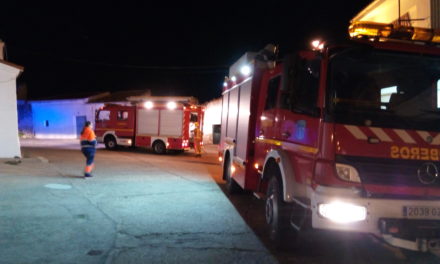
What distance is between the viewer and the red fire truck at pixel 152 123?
20.3 meters

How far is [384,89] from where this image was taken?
450 centimetres

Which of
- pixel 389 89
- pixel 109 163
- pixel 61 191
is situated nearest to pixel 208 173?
pixel 109 163

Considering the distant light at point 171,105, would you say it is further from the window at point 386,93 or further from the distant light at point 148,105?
the window at point 386,93

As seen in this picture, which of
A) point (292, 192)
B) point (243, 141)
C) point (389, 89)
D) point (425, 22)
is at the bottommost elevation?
point (292, 192)

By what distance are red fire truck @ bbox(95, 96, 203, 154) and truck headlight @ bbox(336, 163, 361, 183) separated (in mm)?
16116

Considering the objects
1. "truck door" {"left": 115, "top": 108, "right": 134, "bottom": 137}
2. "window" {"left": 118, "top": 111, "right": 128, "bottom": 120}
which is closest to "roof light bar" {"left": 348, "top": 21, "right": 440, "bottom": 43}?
"truck door" {"left": 115, "top": 108, "right": 134, "bottom": 137}

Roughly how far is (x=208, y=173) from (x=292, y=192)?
8189 mm

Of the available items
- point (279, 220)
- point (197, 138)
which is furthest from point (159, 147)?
point (279, 220)

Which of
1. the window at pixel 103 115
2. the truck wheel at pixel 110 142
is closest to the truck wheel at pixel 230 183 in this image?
the truck wheel at pixel 110 142

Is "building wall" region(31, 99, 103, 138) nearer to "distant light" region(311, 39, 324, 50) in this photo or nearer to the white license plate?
"distant light" region(311, 39, 324, 50)

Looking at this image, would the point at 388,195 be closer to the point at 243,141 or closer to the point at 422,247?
the point at 422,247

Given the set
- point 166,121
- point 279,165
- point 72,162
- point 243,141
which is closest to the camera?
point 279,165

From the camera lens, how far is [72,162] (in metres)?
15.0

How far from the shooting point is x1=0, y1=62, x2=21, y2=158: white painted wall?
14492mm
